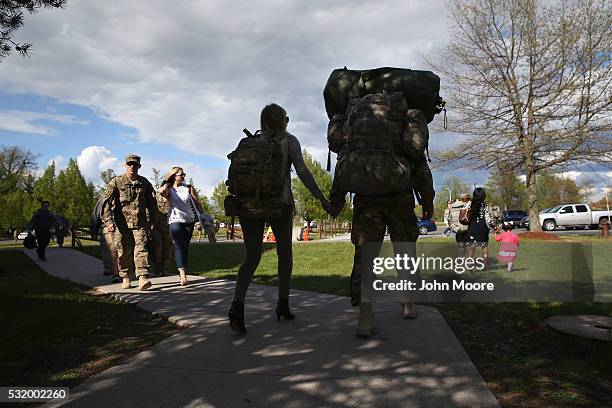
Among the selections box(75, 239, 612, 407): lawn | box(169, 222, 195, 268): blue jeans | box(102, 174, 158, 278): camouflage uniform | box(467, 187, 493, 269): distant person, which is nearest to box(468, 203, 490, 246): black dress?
box(467, 187, 493, 269): distant person

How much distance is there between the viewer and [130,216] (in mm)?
6066

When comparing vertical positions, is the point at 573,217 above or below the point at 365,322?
above

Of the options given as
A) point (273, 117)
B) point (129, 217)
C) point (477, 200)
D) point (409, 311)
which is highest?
point (273, 117)

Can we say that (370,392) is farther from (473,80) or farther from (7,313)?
(473,80)

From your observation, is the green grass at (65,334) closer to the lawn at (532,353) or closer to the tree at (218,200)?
the lawn at (532,353)

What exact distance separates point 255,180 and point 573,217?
121ft

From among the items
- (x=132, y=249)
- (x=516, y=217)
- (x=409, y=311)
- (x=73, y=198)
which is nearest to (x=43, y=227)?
(x=132, y=249)

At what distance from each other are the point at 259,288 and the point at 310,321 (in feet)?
7.63

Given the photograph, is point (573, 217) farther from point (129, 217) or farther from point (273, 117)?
point (273, 117)

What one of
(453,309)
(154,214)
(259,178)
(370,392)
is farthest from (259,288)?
(370,392)

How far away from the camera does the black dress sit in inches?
355

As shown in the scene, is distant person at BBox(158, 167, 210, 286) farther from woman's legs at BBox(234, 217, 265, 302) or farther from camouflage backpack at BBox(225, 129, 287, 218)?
camouflage backpack at BBox(225, 129, 287, 218)

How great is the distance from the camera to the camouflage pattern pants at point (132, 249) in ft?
20.0

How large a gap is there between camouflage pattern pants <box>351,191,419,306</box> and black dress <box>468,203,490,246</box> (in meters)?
5.95
